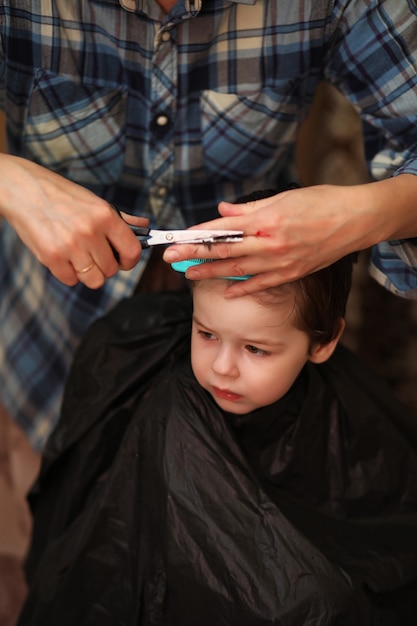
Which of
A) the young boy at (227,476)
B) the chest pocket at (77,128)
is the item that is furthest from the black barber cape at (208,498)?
the chest pocket at (77,128)

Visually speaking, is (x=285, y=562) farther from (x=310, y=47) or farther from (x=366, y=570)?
(x=310, y=47)

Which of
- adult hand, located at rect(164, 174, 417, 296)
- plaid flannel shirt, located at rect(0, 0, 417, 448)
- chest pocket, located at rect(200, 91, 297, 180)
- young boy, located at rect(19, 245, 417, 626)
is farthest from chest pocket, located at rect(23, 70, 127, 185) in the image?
adult hand, located at rect(164, 174, 417, 296)

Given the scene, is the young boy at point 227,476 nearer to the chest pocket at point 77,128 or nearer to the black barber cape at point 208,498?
the black barber cape at point 208,498

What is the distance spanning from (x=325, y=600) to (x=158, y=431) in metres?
Result: 0.41

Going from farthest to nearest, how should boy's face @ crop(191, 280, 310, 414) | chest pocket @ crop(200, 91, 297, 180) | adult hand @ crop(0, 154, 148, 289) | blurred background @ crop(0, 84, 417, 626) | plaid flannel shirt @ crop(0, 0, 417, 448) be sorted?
1. blurred background @ crop(0, 84, 417, 626)
2. chest pocket @ crop(200, 91, 297, 180)
3. plaid flannel shirt @ crop(0, 0, 417, 448)
4. boy's face @ crop(191, 280, 310, 414)
5. adult hand @ crop(0, 154, 148, 289)

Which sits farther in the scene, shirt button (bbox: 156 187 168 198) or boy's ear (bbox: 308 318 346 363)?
shirt button (bbox: 156 187 168 198)

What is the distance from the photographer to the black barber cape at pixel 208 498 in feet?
3.95

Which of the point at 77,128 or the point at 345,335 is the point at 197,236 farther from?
the point at 345,335

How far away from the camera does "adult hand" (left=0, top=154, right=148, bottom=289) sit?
1.02 metres

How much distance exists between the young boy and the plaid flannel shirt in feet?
0.68

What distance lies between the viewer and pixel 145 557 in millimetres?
1283

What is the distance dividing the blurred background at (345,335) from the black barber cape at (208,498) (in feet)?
1.17

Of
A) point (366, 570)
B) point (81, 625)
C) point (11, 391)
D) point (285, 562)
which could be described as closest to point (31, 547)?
point (81, 625)

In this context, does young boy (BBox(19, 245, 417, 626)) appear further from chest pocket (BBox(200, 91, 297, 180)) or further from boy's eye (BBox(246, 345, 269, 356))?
chest pocket (BBox(200, 91, 297, 180))
